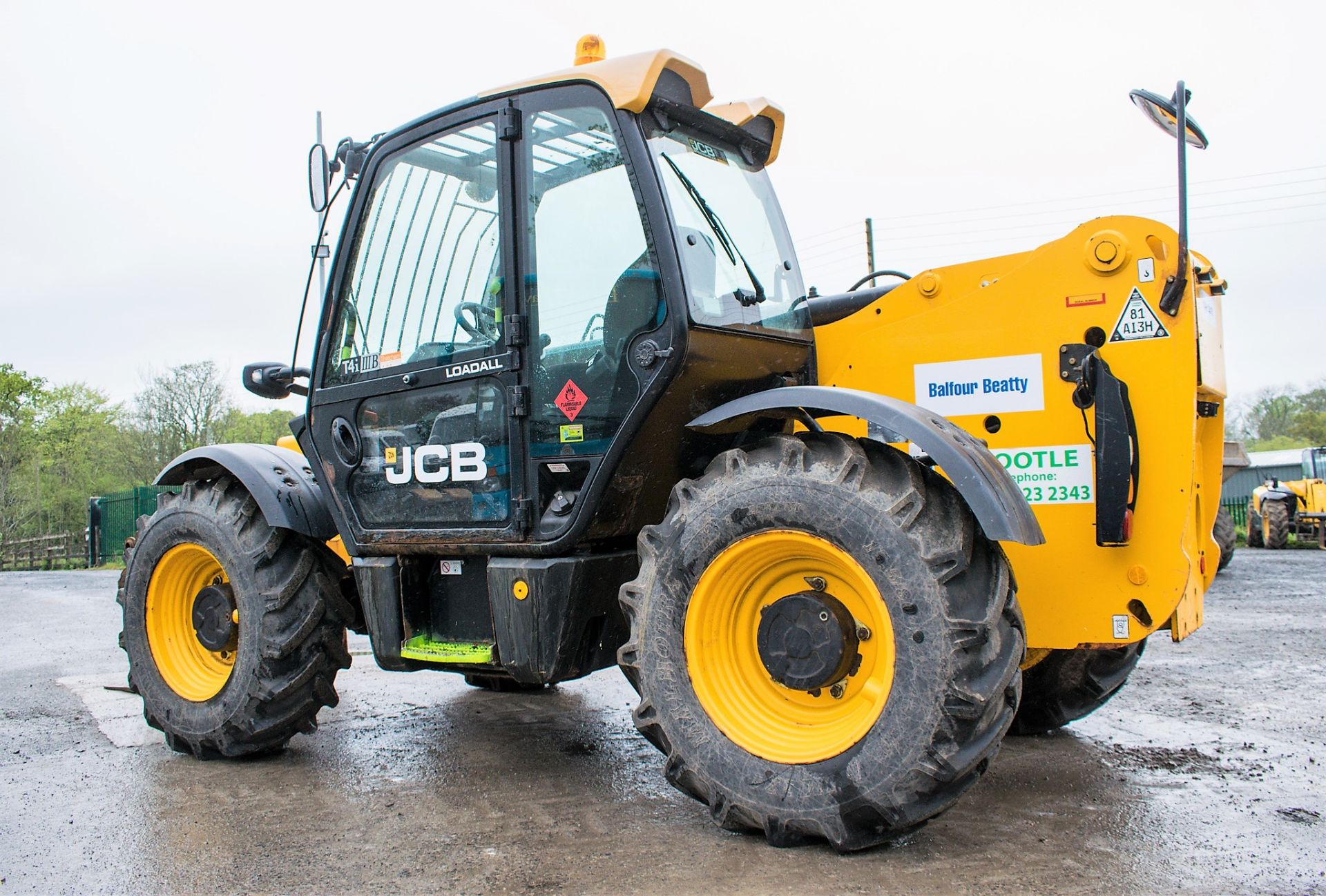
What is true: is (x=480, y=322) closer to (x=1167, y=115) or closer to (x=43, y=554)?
(x=1167, y=115)

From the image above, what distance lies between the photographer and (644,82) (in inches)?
148

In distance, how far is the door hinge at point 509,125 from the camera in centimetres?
403

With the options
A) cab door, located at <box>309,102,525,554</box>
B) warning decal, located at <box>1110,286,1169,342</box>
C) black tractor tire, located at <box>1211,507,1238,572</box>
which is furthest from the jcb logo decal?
black tractor tire, located at <box>1211,507,1238,572</box>

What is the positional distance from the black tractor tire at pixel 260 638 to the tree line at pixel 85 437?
1151 inches

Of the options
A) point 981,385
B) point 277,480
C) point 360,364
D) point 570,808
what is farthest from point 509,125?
point 570,808

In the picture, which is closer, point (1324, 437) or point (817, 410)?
point (817, 410)

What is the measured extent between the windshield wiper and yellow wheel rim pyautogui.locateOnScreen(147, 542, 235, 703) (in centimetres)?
280

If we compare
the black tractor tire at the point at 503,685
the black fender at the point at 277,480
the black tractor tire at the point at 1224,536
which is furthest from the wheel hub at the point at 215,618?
the black tractor tire at the point at 1224,536

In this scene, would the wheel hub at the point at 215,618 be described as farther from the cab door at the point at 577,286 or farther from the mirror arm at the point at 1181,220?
the mirror arm at the point at 1181,220

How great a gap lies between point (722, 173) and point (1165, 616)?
231cm

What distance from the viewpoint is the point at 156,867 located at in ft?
10.8

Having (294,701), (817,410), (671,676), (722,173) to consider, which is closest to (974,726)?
(671,676)

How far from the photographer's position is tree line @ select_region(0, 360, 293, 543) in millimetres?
34938

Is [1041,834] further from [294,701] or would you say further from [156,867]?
[294,701]
